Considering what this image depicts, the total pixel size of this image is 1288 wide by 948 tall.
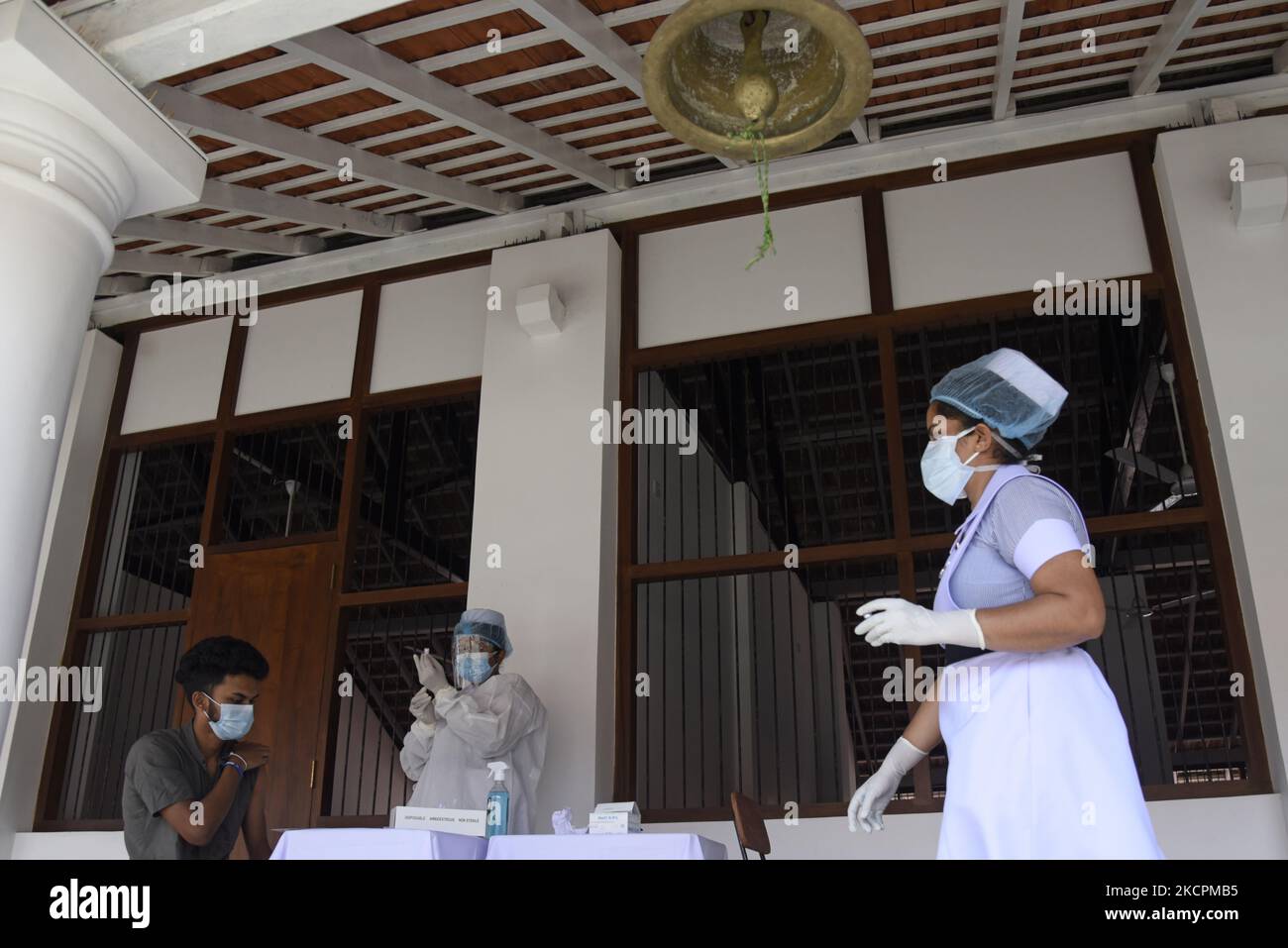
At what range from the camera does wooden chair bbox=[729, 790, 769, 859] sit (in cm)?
295

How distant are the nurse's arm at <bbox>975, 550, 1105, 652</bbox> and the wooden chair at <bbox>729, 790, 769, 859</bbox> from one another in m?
1.33

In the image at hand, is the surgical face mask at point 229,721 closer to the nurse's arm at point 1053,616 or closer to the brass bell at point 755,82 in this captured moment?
the brass bell at point 755,82

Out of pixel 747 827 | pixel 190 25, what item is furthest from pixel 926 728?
pixel 190 25

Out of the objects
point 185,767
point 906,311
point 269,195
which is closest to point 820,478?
point 906,311

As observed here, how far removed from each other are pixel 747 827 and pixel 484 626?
140cm

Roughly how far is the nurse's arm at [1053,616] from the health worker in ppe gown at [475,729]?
2332mm

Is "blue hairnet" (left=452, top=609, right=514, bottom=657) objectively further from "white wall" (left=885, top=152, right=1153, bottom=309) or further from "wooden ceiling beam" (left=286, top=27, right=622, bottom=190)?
"white wall" (left=885, top=152, right=1153, bottom=309)

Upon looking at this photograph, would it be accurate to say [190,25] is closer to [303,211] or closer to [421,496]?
[303,211]

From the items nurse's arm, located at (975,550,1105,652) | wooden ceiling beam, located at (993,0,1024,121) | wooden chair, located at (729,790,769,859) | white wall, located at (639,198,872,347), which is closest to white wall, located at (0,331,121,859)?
white wall, located at (639,198,872,347)

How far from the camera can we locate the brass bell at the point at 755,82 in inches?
90.7

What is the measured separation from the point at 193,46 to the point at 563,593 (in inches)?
97.7

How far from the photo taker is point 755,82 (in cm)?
232

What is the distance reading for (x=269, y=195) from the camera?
→ 525 centimetres
